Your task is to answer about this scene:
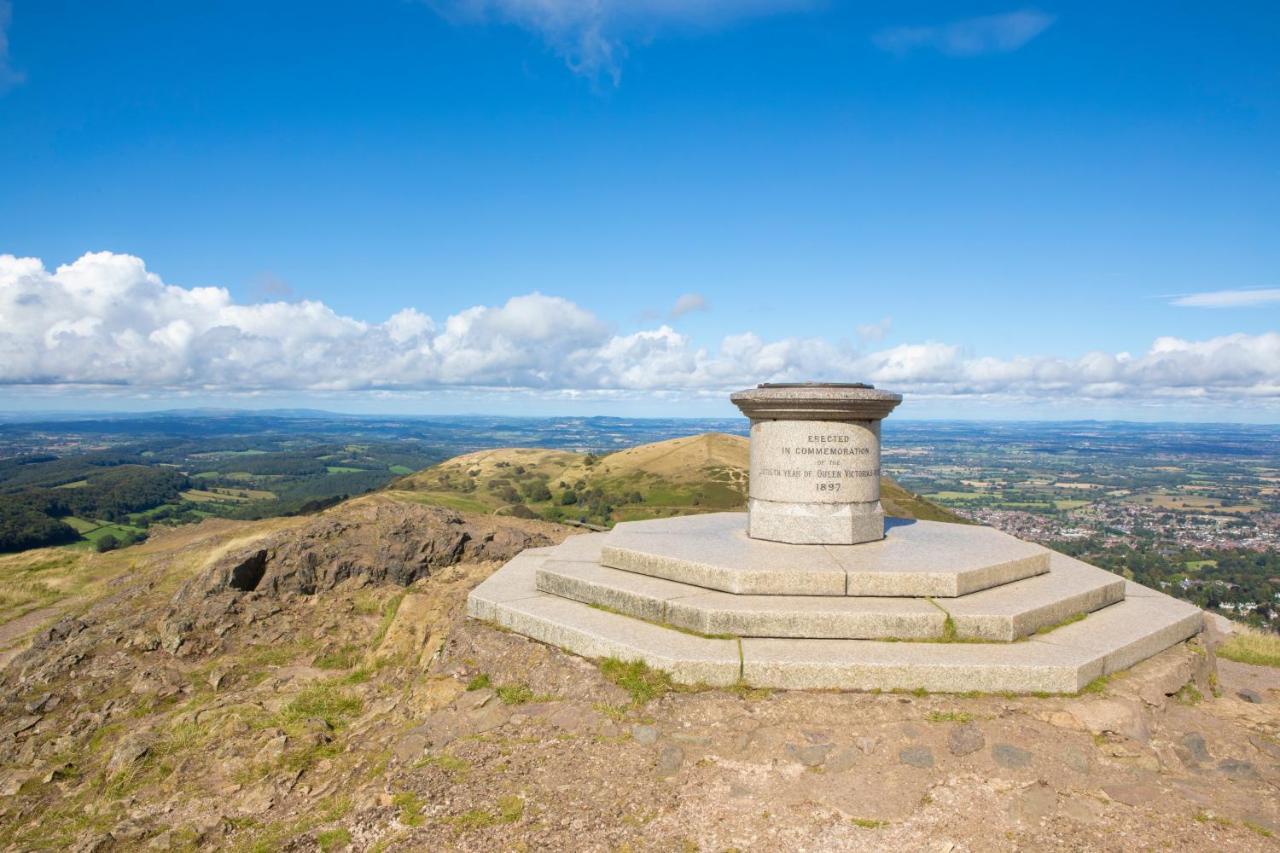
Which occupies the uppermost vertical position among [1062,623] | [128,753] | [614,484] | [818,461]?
[818,461]

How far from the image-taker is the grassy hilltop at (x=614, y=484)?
157ft

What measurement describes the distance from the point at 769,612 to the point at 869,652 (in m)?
1.22

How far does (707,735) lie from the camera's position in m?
6.60

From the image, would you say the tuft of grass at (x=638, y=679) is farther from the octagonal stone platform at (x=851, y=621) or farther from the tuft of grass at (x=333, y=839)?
the tuft of grass at (x=333, y=839)

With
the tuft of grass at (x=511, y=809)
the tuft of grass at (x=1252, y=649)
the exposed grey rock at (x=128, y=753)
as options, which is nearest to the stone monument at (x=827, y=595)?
the tuft of grass at (x=1252, y=649)

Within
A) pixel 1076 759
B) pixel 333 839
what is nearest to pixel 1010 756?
pixel 1076 759

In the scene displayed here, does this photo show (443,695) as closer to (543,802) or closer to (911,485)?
(543,802)

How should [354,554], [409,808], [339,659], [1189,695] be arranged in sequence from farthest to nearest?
[354,554], [339,659], [1189,695], [409,808]

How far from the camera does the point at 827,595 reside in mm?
9250

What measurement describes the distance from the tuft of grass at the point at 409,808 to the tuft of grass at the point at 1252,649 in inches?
485

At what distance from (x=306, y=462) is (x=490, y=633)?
182269 millimetres

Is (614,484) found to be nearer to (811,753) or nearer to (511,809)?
(811,753)

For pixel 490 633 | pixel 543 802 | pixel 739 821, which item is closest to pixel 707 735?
pixel 739 821

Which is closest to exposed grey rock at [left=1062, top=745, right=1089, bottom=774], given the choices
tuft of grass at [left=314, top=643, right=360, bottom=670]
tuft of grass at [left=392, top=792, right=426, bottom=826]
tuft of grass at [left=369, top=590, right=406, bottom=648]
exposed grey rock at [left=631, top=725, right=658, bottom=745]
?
exposed grey rock at [left=631, top=725, right=658, bottom=745]
